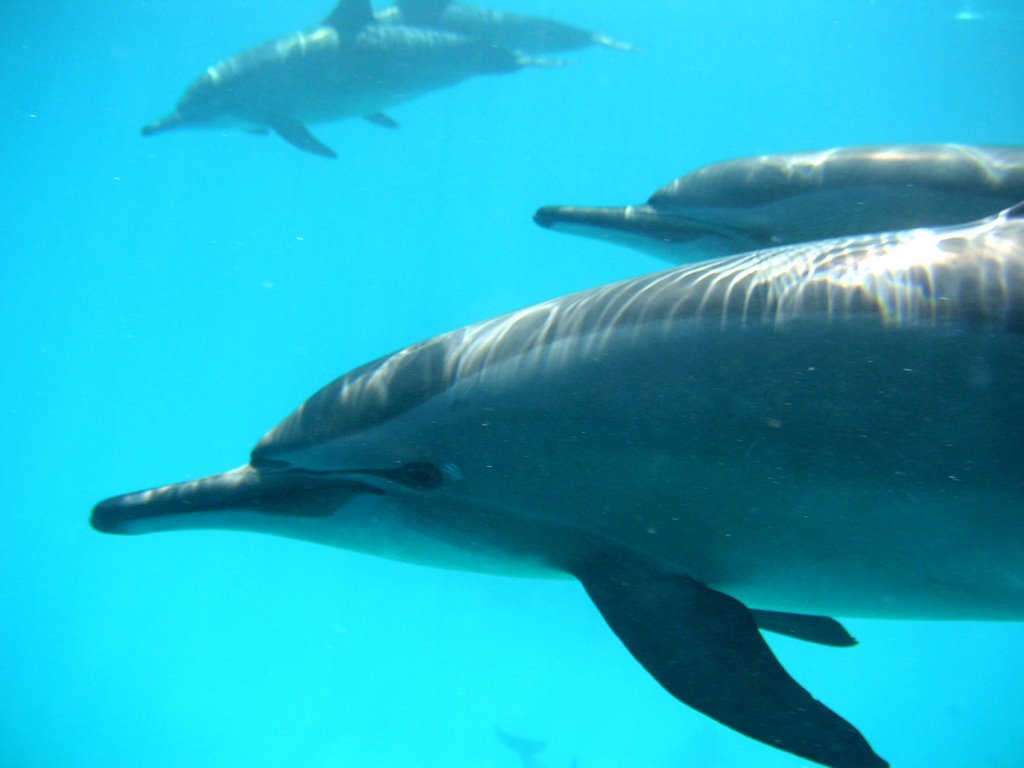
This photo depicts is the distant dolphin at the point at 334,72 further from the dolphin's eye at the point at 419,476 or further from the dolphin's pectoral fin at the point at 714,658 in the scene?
the dolphin's pectoral fin at the point at 714,658

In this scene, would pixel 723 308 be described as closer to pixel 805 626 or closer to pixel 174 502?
pixel 805 626

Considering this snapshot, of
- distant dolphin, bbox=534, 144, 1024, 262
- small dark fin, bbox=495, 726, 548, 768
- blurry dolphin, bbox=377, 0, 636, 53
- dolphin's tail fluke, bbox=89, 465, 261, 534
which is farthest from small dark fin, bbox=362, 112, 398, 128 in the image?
small dark fin, bbox=495, 726, 548, 768

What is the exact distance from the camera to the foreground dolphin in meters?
2.22

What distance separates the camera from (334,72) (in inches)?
518

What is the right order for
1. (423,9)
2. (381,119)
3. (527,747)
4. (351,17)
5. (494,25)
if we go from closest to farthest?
(351,17) < (423,9) < (494,25) < (381,119) < (527,747)

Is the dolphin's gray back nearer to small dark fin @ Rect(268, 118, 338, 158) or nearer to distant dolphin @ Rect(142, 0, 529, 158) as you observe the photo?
distant dolphin @ Rect(142, 0, 529, 158)

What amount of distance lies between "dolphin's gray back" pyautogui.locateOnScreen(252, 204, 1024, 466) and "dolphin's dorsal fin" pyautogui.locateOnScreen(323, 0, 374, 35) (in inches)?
454

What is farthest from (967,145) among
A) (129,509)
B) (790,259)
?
(129,509)

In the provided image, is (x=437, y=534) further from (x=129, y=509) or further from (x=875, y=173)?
(x=875, y=173)

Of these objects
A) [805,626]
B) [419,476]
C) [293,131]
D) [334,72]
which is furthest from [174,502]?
[293,131]

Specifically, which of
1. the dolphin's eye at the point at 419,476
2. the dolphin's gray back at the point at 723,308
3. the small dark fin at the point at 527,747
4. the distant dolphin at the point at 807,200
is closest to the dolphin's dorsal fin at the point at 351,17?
the distant dolphin at the point at 807,200

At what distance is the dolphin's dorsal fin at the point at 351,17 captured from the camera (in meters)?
13.0

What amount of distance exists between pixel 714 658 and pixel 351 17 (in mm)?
13325

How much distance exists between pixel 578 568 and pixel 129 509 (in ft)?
6.40
